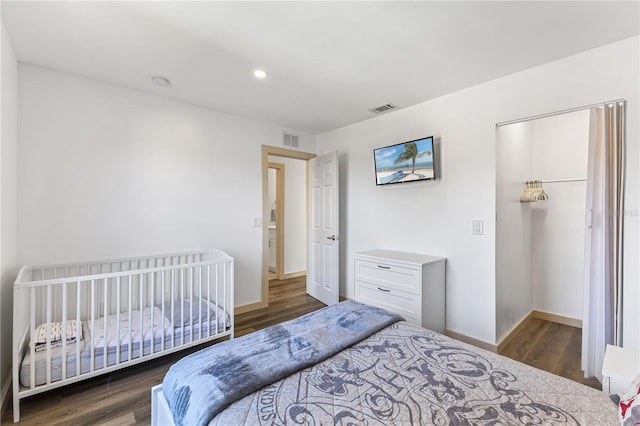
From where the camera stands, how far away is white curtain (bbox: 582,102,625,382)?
195 cm

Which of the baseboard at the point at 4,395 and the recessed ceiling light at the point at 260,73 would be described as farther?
the recessed ceiling light at the point at 260,73

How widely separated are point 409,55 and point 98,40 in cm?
225

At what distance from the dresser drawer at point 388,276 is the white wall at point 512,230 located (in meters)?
0.75

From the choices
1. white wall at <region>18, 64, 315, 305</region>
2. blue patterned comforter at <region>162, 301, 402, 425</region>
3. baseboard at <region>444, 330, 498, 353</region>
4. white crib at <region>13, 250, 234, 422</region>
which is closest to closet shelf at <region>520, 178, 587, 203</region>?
baseboard at <region>444, 330, 498, 353</region>

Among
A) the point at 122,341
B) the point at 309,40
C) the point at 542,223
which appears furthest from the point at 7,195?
the point at 542,223

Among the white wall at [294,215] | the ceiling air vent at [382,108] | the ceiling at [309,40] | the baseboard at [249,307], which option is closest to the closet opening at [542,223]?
the ceiling at [309,40]

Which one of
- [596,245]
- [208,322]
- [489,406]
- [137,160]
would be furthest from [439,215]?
[137,160]

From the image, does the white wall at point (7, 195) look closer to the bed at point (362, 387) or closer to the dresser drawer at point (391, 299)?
the bed at point (362, 387)

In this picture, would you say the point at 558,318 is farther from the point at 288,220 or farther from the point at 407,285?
the point at 288,220

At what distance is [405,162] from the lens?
3098 mm

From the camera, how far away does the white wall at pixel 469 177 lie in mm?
1915

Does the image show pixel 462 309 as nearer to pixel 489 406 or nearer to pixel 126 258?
pixel 489 406

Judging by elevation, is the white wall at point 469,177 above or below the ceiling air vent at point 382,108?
below

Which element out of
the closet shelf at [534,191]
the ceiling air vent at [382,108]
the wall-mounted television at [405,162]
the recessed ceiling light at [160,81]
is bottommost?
the closet shelf at [534,191]
